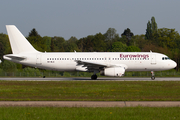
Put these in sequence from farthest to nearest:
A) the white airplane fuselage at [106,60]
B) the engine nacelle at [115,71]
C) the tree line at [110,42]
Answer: the tree line at [110,42] → the white airplane fuselage at [106,60] → the engine nacelle at [115,71]

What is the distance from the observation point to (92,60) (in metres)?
39.6

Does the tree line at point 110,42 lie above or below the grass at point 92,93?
above

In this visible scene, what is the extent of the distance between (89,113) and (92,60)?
27.1 m

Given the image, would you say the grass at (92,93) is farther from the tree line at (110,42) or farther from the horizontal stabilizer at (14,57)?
the tree line at (110,42)

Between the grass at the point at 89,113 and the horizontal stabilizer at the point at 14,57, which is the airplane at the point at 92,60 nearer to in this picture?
the horizontal stabilizer at the point at 14,57

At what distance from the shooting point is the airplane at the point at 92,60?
38688mm

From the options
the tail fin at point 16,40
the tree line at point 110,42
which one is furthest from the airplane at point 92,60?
the tree line at point 110,42

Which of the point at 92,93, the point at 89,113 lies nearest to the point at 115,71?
the point at 92,93

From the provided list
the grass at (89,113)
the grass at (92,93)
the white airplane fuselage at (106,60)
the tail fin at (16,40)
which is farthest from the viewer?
the tail fin at (16,40)

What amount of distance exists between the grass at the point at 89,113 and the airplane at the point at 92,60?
78.1ft

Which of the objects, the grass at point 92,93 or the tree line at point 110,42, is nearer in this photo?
the grass at point 92,93

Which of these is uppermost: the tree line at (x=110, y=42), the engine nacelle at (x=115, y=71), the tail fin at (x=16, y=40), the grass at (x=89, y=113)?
the tree line at (x=110, y=42)

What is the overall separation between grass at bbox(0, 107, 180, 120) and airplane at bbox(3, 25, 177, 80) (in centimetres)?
2380

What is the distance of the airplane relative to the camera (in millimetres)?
38688
